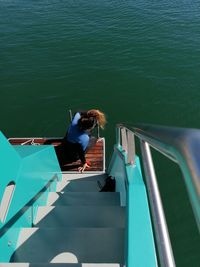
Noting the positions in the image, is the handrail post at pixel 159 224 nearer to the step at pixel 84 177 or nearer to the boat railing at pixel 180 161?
the boat railing at pixel 180 161

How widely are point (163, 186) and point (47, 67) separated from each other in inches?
259

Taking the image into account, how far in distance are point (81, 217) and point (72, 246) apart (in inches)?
31.4

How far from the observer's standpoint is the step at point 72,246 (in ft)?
8.43

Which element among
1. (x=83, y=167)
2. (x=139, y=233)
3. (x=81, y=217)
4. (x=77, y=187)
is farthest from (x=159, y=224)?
(x=83, y=167)

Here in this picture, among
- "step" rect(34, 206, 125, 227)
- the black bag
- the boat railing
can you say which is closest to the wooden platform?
the black bag

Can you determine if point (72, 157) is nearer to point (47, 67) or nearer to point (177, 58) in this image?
point (47, 67)

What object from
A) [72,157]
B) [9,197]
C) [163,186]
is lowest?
[9,197]

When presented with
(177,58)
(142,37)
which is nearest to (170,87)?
(177,58)

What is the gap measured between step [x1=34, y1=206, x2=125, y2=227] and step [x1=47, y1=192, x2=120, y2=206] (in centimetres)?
65

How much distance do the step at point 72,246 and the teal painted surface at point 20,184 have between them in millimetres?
144

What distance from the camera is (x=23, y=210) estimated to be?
3.15m

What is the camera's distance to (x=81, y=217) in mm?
3475

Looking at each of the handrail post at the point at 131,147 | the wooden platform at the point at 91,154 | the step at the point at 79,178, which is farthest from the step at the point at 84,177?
the handrail post at the point at 131,147

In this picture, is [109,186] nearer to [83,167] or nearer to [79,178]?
[79,178]
